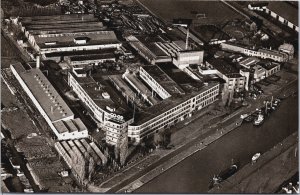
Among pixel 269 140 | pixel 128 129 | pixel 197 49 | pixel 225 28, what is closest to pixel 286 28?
pixel 225 28

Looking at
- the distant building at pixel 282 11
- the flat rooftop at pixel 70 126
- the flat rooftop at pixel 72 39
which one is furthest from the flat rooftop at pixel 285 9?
the flat rooftop at pixel 70 126

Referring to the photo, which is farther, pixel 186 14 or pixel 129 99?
pixel 186 14

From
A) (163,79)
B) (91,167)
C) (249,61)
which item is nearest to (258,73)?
(249,61)

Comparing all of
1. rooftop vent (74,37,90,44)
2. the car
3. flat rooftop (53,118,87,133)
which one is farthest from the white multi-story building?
rooftop vent (74,37,90,44)

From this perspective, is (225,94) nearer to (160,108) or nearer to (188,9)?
(160,108)

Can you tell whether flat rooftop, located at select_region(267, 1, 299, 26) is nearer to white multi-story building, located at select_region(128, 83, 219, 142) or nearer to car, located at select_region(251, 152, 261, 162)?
white multi-story building, located at select_region(128, 83, 219, 142)

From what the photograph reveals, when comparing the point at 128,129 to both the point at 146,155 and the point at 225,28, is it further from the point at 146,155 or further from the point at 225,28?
the point at 225,28

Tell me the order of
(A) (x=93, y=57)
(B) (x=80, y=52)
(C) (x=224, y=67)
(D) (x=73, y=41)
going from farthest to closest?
(D) (x=73, y=41), (B) (x=80, y=52), (A) (x=93, y=57), (C) (x=224, y=67)

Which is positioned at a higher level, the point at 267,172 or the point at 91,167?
the point at 91,167
